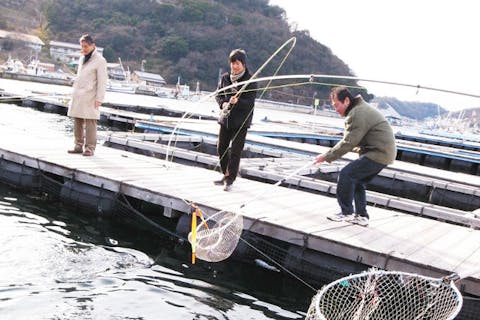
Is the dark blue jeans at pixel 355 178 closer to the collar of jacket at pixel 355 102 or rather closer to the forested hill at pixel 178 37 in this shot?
the collar of jacket at pixel 355 102

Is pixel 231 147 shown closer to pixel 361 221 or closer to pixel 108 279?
pixel 361 221

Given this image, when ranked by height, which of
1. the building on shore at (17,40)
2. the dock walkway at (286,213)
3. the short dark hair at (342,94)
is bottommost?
the dock walkway at (286,213)

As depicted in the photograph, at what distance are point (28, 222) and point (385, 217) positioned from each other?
17.5 ft

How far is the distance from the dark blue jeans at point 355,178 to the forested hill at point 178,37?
97015 millimetres

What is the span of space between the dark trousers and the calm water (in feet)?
4.99

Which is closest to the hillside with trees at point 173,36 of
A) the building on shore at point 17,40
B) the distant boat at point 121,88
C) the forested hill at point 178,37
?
the forested hill at point 178,37

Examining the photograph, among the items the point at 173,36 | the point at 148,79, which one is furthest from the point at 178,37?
the point at 148,79

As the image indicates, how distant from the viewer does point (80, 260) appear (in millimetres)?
6379

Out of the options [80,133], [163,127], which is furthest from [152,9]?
[80,133]

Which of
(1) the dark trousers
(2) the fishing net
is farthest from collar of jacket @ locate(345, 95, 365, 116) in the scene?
(2) the fishing net

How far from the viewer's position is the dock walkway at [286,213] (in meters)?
6.14

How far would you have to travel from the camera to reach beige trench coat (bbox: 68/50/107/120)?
372 inches

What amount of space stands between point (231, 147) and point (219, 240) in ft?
8.64

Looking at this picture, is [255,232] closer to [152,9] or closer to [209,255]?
[209,255]
